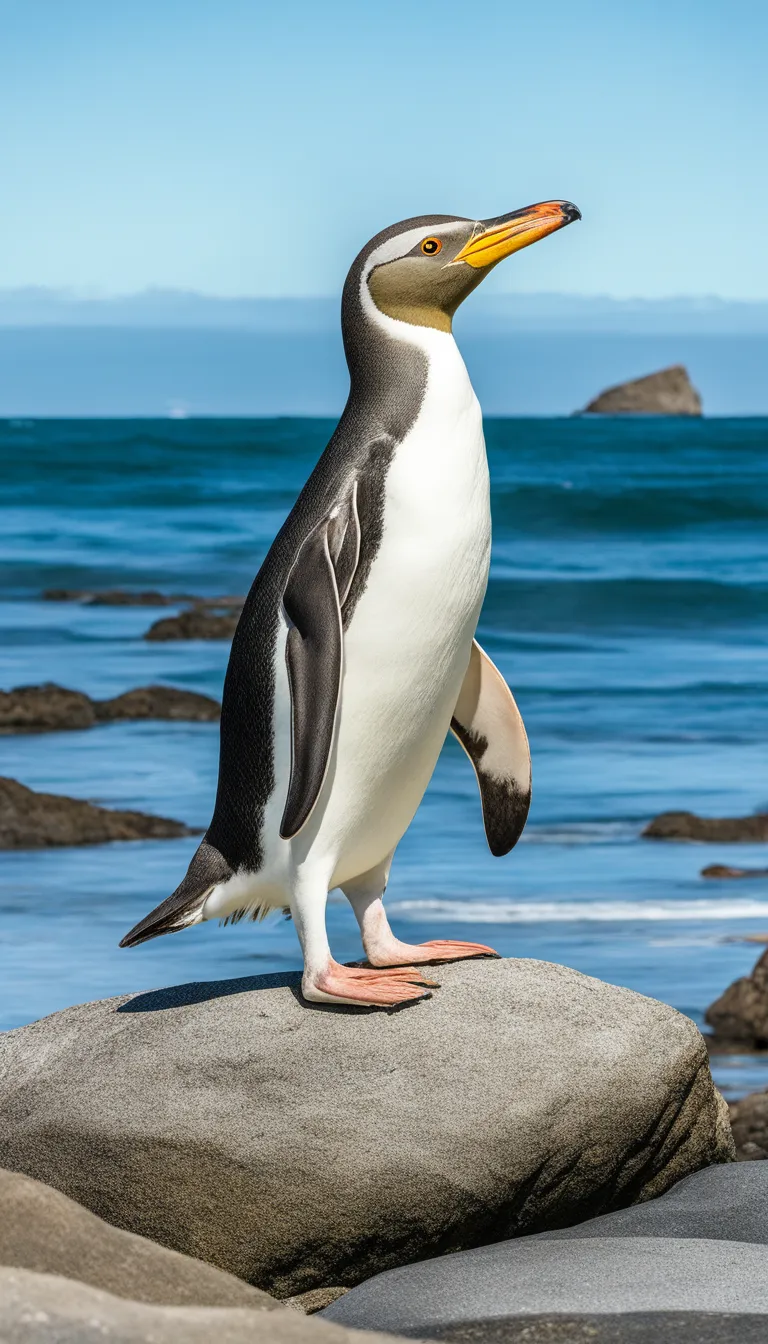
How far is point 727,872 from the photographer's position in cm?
873

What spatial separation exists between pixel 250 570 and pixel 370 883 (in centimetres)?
2244

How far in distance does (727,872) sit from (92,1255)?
602cm

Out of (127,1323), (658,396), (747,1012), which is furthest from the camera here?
(658,396)

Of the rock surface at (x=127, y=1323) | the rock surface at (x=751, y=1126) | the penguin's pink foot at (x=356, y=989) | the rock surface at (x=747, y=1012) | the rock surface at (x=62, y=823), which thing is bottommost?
the rock surface at (x=62, y=823)

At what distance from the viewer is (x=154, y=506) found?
36625 mm

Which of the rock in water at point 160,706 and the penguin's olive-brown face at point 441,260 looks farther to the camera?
the rock in water at point 160,706

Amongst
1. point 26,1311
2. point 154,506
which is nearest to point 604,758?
point 26,1311

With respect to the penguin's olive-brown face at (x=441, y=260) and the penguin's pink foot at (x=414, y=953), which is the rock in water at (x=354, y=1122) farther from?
the penguin's olive-brown face at (x=441, y=260)

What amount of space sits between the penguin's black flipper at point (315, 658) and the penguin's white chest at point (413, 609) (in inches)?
3.4

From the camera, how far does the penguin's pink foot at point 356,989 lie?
424cm

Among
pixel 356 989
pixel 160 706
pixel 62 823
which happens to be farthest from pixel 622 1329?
pixel 160 706

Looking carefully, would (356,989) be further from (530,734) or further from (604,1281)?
(530,734)

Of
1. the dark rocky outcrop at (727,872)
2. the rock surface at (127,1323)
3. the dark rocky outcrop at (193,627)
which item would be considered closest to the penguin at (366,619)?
the rock surface at (127,1323)

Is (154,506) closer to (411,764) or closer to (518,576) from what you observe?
(518,576)
